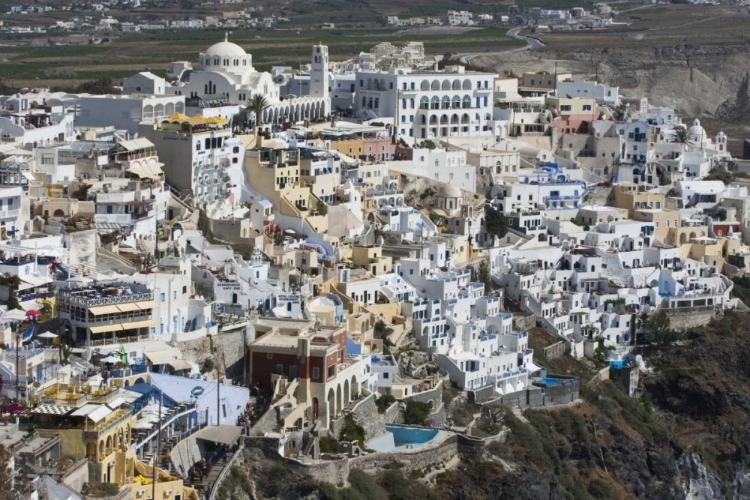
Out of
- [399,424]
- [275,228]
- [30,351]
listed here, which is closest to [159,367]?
[30,351]

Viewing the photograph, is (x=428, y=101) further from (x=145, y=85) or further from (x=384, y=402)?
(x=384, y=402)

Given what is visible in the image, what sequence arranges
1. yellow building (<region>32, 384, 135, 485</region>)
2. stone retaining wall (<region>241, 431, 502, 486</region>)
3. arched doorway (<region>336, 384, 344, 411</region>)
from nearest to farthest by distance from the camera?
yellow building (<region>32, 384, 135, 485</region>), stone retaining wall (<region>241, 431, 502, 486</region>), arched doorway (<region>336, 384, 344, 411</region>)

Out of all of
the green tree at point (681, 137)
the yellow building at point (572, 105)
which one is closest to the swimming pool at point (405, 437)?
the yellow building at point (572, 105)

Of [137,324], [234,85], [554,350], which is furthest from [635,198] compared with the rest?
[137,324]

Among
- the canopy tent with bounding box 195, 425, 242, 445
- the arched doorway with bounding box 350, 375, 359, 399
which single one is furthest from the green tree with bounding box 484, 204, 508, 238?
the canopy tent with bounding box 195, 425, 242, 445

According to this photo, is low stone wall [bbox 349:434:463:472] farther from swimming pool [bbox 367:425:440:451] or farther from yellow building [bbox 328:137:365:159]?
yellow building [bbox 328:137:365:159]
